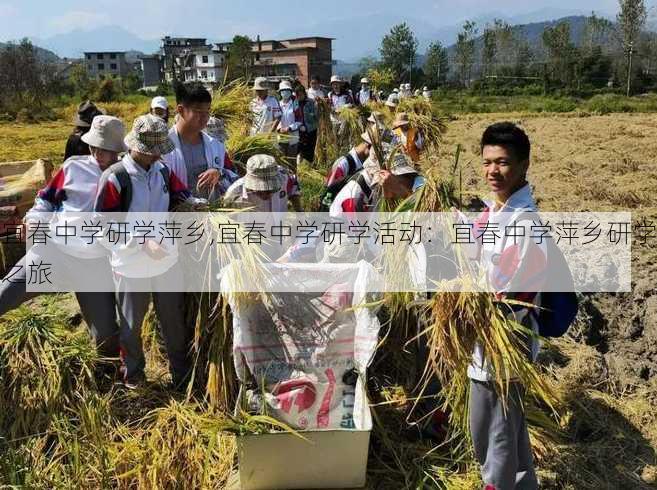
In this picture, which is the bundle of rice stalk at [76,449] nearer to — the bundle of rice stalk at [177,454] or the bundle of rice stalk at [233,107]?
the bundle of rice stalk at [177,454]

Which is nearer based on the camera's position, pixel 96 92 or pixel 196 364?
pixel 196 364

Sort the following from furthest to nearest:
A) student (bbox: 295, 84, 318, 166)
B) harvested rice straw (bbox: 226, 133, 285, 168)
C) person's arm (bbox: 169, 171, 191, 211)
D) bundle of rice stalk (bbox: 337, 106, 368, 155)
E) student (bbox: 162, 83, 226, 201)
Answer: student (bbox: 295, 84, 318, 166), bundle of rice stalk (bbox: 337, 106, 368, 155), harvested rice straw (bbox: 226, 133, 285, 168), student (bbox: 162, 83, 226, 201), person's arm (bbox: 169, 171, 191, 211)

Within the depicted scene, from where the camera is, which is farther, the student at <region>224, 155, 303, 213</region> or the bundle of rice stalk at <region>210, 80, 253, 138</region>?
the bundle of rice stalk at <region>210, 80, 253, 138</region>

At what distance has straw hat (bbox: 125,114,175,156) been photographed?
2.43 m

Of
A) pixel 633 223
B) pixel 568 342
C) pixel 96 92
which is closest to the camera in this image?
pixel 568 342

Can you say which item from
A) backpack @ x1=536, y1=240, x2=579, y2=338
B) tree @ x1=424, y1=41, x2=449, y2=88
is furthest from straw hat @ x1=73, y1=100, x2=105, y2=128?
tree @ x1=424, y1=41, x2=449, y2=88

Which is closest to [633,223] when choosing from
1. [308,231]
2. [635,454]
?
[635,454]

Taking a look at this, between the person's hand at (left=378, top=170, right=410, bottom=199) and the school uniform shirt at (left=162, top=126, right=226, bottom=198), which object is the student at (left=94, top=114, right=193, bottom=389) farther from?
the person's hand at (left=378, top=170, right=410, bottom=199)

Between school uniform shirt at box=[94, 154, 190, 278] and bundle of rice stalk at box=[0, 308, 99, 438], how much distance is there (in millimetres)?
537

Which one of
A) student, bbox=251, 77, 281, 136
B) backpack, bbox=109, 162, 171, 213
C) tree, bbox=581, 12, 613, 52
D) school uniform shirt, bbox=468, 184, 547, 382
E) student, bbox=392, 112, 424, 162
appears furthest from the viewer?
tree, bbox=581, 12, 613, 52

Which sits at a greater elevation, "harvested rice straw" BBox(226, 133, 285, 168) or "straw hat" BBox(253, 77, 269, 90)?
"straw hat" BBox(253, 77, 269, 90)

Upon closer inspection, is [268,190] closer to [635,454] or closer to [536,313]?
[536,313]

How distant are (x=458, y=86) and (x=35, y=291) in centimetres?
3356

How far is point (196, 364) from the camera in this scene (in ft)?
8.84
